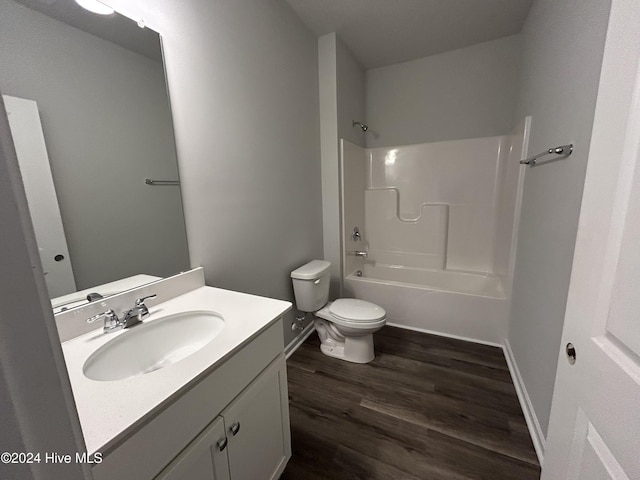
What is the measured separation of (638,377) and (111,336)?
1353mm

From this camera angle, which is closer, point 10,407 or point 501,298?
point 10,407

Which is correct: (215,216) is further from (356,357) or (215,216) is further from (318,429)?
(356,357)

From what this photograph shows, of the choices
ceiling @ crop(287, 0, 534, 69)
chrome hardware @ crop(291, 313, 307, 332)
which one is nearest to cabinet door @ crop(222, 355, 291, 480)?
chrome hardware @ crop(291, 313, 307, 332)

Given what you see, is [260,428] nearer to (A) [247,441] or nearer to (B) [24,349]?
(A) [247,441]

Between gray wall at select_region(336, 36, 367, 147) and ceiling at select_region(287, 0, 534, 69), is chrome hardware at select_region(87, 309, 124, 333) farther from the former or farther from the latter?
ceiling at select_region(287, 0, 534, 69)

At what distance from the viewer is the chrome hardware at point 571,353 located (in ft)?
2.14

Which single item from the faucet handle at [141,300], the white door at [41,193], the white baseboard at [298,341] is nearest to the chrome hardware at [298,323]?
the white baseboard at [298,341]

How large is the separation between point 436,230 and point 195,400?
264 cm

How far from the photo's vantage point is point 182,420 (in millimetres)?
679

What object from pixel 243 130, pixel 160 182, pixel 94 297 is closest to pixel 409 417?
pixel 94 297

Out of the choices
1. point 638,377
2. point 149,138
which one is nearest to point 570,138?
point 638,377

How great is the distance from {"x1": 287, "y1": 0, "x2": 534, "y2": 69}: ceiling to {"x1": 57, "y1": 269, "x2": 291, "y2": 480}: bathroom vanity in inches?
80.8

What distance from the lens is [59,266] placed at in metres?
0.90

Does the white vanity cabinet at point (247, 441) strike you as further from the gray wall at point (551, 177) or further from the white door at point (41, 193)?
the gray wall at point (551, 177)
